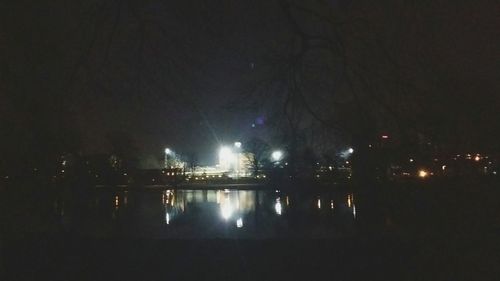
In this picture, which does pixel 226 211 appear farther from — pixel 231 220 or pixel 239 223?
Answer: pixel 239 223

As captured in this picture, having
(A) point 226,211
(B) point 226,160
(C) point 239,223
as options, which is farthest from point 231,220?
(B) point 226,160

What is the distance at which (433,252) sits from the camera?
9.59m

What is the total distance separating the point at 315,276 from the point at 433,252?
8.29ft

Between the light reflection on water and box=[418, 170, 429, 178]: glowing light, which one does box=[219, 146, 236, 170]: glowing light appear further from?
box=[418, 170, 429, 178]: glowing light

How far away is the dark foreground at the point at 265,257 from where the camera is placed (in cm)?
860

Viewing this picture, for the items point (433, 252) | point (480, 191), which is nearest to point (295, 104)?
point (433, 252)

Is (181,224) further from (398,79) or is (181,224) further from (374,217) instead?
(398,79)

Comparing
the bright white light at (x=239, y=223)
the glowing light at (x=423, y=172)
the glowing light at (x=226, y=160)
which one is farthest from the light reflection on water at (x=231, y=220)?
the glowing light at (x=226, y=160)

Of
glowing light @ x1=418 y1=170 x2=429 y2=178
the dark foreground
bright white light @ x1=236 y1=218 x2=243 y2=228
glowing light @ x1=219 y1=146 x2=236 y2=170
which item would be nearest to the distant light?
→ bright white light @ x1=236 y1=218 x2=243 y2=228

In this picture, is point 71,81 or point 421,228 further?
point 421,228

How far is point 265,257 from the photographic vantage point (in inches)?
385

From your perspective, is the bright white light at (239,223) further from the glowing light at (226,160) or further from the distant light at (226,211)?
the glowing light at (226,160)

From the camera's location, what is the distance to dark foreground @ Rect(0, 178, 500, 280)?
28.2 feet

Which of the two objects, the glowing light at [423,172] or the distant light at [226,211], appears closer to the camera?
the glowing light at [423,172]
